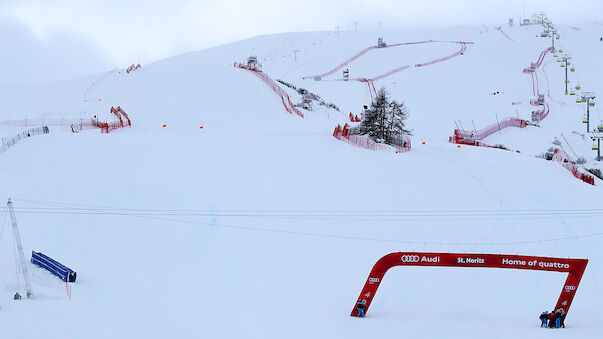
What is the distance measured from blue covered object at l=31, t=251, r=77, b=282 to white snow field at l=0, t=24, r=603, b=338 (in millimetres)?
219

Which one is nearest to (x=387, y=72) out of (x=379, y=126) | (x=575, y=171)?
(x=379, y=126)

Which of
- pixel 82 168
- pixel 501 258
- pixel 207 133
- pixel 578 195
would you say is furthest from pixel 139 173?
pixel 578 195

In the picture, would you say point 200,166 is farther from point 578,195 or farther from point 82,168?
point 578,195

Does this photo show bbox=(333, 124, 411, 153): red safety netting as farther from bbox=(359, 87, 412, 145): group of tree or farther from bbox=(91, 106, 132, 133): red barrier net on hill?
bbox=(91, 106, 132, 133): red barrier net on hill

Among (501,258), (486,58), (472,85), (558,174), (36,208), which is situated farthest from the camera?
(486,58)

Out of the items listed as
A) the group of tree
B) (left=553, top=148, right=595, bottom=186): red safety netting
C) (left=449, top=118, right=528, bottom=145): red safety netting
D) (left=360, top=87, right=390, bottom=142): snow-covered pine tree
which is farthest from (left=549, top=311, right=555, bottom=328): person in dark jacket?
(left=449, top=118, right=528, bottom=145): red safety netting

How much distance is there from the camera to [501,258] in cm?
1656

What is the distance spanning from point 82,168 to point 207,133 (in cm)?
1010

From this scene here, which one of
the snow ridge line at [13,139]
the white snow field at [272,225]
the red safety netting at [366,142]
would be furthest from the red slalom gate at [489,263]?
the snow ridge line at [13,139]

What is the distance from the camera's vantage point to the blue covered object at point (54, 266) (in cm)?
1809

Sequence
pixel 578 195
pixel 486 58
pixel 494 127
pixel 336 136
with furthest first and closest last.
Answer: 1. pixel 486 58
2. pixel 494 127
3. pixel 336 136
4. pixel 578 195

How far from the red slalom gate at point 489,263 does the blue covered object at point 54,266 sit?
7.62 meters

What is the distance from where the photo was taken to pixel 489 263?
16.6 meters

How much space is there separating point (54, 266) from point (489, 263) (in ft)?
37.9
